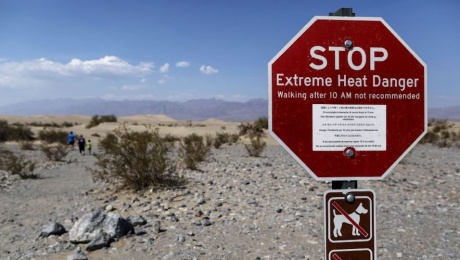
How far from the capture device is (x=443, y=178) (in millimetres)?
12234

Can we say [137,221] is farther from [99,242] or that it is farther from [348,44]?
[348,44]

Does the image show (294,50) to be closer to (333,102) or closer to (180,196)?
(333,102)

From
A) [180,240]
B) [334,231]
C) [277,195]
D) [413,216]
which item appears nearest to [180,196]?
[277,195]

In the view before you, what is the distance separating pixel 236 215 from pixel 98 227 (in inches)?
92.7

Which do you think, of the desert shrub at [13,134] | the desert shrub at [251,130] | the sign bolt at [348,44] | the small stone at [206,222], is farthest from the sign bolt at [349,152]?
the desert shrub at [13,134]

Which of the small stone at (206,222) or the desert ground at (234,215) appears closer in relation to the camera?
the desert ground at (234,215)

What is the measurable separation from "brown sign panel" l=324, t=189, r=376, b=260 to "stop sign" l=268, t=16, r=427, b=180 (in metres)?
0.10

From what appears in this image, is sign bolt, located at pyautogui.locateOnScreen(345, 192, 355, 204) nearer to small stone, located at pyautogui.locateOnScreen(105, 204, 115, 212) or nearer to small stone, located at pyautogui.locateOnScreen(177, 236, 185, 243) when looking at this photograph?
small stone, located at pyautogui.locateOnScreen(177, 236, 185, 243)

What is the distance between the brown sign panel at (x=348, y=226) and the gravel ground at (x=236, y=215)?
352cm

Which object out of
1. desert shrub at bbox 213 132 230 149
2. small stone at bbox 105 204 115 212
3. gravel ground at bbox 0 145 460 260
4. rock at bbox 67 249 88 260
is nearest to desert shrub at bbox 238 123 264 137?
desert shrub at bbox 213 132 230 149

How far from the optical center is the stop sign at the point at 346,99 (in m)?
2.10

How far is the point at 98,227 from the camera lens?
634 cm

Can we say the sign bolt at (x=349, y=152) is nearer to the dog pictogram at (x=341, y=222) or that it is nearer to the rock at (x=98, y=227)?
the dog pictogram at (x=341, y=222)

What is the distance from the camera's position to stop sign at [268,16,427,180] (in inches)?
82.7
